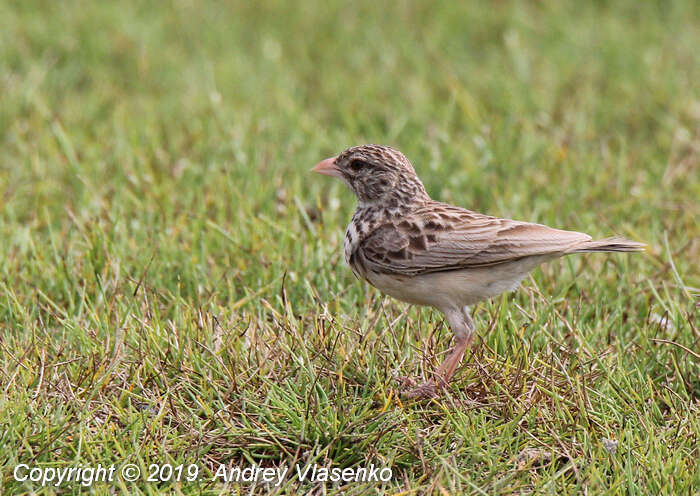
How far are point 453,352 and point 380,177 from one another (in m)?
1.05

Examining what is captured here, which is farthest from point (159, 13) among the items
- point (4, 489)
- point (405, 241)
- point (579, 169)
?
point (4, 489)

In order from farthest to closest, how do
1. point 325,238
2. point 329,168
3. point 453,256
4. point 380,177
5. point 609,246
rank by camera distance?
point 325,238, point 329,168, point 380,177, point 453,256, point 609,246

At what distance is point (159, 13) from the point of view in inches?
410

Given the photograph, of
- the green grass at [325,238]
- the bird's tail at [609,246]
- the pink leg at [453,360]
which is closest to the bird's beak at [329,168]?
the green grass at [325,238]

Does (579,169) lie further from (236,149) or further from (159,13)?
(159,13)

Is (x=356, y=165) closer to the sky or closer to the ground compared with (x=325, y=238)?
closer to the sky

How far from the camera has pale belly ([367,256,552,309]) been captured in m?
4.65

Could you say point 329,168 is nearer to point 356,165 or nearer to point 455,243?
point 356,165
